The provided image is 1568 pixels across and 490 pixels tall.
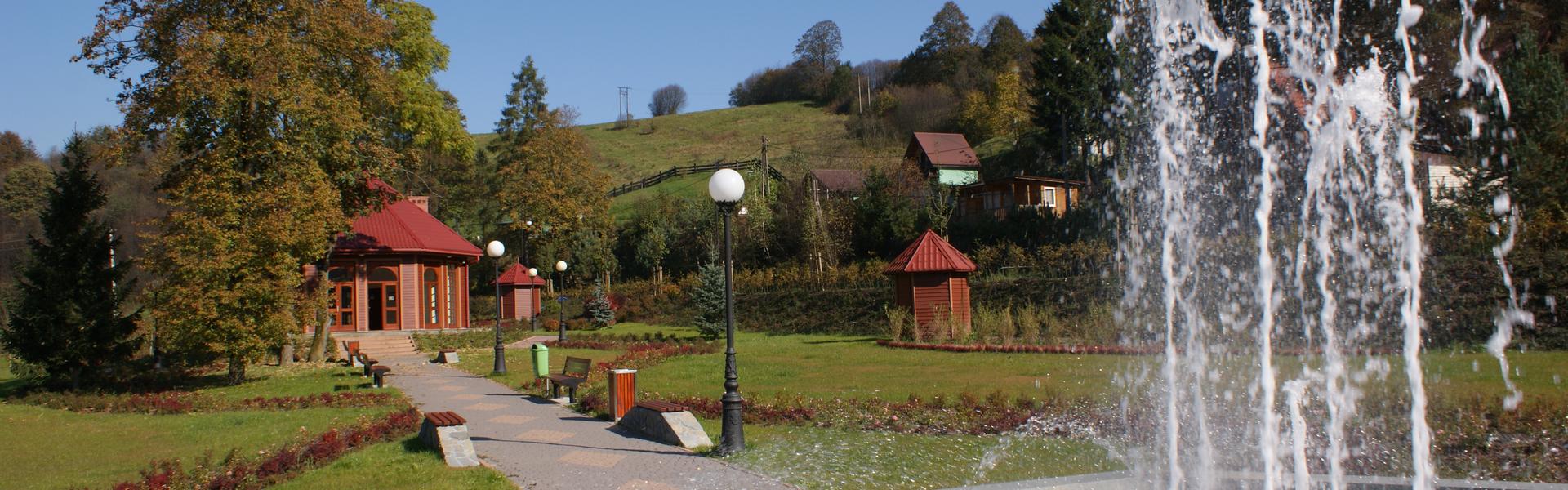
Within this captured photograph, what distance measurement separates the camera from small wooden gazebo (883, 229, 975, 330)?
28.1 metres

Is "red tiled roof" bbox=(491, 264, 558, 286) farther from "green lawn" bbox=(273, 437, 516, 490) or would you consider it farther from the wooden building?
"green lawn" bbox=(273, 437, 516, 490)

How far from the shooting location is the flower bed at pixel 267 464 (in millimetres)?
8844

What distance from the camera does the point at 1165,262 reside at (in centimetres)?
1227

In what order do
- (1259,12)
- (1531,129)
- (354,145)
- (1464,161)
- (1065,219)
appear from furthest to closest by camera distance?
(1065,219)
(354,145)
(1464,161)
(1531,129)
(1259,12)

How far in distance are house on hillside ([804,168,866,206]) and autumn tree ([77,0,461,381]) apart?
2467 cm

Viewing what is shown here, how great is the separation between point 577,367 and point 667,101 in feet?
403

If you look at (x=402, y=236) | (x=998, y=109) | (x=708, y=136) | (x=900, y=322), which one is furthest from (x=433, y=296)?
(x=708, y=136)

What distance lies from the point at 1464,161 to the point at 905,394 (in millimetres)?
18012

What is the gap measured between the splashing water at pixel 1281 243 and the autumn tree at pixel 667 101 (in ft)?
376

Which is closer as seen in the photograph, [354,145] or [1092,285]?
[354,145]

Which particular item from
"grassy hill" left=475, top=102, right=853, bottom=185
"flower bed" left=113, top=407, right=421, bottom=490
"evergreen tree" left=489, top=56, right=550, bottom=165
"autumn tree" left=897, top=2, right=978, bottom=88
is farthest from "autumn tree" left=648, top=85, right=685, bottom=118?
"flower bed" left=113, top=407, right=421, bottom=490

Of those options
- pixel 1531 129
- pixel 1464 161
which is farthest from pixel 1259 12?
pixel 1464 161

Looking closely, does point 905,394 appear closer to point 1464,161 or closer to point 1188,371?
point 1188,371

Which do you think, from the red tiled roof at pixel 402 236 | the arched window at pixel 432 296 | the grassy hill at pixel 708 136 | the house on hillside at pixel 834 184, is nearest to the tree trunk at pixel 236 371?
the red tiled roof at pixel 402 236
